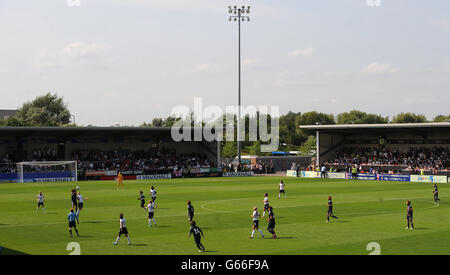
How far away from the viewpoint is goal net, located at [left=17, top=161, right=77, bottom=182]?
7594 cm

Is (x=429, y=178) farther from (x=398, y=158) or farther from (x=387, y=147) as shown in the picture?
(x=387, y=147)

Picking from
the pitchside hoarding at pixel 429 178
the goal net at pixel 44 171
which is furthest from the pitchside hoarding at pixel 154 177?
the pitchside hoarding at pixel 429 178

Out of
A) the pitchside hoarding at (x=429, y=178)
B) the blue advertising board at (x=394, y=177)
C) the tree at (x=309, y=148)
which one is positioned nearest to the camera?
the pitchside hoarding at (x=429, y=178)

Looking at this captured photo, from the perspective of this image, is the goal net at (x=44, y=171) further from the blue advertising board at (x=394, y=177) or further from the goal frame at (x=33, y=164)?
the blue advertising board at (x=394, y=177)

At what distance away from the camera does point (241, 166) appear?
307ft

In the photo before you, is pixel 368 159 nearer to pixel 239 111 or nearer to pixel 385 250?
pixel 239 111

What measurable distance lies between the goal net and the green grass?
21967mm

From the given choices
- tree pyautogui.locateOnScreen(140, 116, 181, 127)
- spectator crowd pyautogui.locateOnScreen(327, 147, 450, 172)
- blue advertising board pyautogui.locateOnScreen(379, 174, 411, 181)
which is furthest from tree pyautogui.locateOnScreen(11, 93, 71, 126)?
blue advertising board pyautogui.locateOnScreen(379, 174, 411, 181)

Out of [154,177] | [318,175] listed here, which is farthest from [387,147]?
[154,177]

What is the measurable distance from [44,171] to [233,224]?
50.5 m

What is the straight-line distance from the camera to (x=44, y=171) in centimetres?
7738

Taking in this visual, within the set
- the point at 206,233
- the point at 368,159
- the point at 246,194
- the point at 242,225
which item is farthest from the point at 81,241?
the point at 368,159

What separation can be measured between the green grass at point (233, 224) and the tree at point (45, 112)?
98.1m

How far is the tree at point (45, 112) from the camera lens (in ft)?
487
